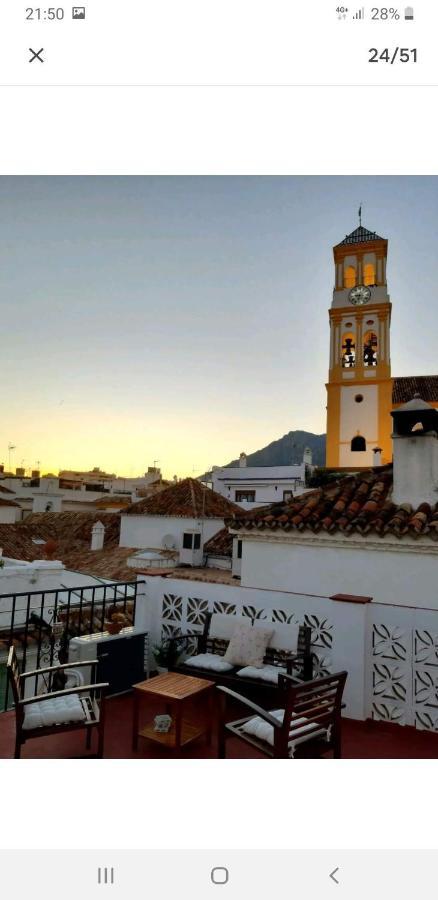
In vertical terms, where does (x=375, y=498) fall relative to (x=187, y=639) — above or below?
above

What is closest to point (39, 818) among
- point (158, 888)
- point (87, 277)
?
point (158, 888)

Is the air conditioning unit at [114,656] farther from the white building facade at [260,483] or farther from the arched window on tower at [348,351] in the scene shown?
the arched window on tower at [348,351]

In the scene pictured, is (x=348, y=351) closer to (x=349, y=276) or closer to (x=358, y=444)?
(x=349, y=276)

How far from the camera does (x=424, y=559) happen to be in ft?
18.6

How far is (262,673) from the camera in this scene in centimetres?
367

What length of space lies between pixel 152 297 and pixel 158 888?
19.0 ft

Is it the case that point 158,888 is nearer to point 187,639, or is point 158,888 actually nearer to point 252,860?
point 252,860

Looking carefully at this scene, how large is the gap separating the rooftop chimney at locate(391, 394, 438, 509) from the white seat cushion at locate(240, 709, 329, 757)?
158 inches

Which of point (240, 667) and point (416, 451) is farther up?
point (416, 451)

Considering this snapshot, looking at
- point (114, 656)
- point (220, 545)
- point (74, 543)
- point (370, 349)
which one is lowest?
point (74, 543)

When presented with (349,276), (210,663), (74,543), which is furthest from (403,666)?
(349,276)

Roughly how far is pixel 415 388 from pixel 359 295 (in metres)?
5.45

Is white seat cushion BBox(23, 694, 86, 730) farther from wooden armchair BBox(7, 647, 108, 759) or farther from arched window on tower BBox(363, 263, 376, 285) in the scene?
arched window on tower BBox(363, 263, 376, 285)

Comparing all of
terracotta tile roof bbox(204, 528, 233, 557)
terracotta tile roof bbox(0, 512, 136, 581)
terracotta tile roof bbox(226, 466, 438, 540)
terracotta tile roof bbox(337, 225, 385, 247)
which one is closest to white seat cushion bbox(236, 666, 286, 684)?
terracotta tile roof bbox(226, 466, 438, 540)
